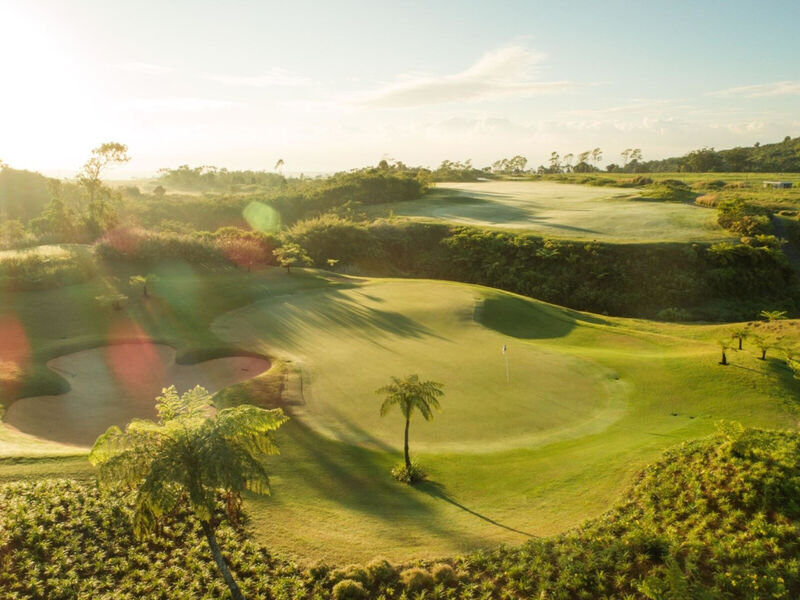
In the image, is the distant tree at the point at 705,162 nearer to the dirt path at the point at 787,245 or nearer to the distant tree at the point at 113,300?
the dirt path at the point at 787,245

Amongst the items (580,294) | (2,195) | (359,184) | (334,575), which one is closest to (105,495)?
(334,575)

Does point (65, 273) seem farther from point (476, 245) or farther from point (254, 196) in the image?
point (254, 196)

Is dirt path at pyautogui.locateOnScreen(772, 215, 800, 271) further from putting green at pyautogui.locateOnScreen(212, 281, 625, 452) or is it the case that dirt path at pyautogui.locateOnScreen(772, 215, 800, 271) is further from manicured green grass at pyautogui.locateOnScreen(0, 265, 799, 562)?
putting green at pyautogui.locateOnScreen(212, 281, 625, 452)

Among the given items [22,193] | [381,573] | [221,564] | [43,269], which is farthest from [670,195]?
[22,193]

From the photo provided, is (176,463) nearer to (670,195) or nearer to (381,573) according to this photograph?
(381,573)

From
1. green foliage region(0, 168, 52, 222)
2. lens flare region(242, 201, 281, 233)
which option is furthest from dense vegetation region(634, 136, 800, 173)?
green foliage region(0, 168, 52, 222)
